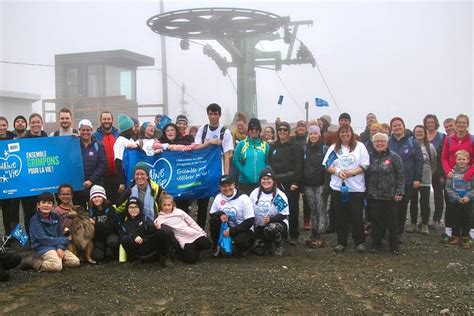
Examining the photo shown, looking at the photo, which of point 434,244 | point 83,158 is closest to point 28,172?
point 83,158

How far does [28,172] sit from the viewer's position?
280 inches

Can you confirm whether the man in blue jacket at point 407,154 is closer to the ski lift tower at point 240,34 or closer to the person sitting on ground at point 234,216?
the person sitting on ground at point 234,216

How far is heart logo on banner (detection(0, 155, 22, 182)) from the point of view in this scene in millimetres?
6961

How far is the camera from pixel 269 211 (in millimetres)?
6668

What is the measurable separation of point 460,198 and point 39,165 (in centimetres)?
660

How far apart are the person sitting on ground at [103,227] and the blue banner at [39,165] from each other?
0.89 metres

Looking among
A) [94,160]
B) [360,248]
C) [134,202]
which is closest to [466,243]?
[360,248]

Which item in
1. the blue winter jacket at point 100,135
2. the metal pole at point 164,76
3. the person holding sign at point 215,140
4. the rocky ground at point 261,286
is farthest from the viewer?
the metal pole at point 164,76

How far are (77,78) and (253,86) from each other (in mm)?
9330

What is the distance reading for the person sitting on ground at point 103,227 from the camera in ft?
20.6

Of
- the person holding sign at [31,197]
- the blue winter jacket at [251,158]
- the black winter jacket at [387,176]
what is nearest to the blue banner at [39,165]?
the person holding sign at [31,197]

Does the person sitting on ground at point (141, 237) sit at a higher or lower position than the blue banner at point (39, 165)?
lower

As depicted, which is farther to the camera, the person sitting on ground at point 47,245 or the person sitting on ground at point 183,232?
the person sitting on ground at point 183,232

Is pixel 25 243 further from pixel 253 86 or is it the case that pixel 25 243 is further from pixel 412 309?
pixel 253 86
